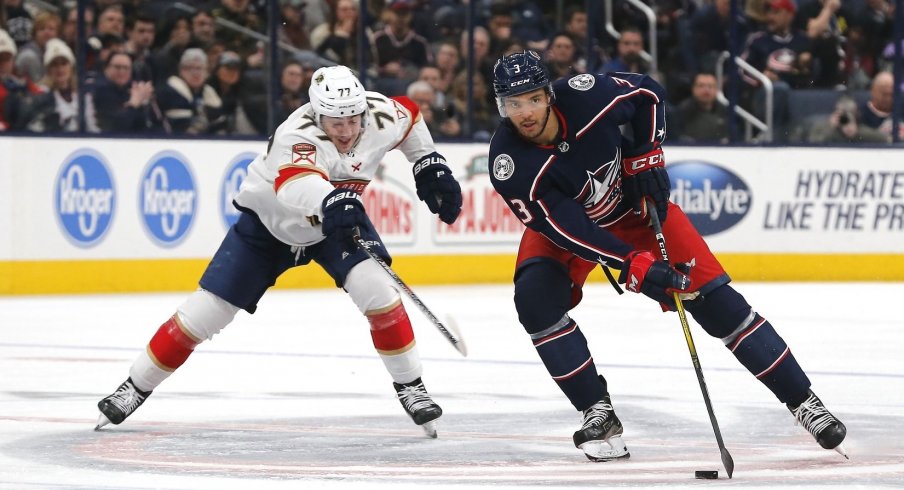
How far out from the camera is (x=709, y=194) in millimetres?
11602

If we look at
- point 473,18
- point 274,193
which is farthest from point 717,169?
point 274,193

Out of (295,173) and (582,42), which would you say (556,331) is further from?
(582,42)

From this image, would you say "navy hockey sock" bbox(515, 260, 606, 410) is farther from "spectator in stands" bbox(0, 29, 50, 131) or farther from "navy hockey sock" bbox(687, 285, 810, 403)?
"spectator in stands" bbox(0, 29, 50, 131)

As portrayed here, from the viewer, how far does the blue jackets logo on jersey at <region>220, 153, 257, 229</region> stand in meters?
10.5

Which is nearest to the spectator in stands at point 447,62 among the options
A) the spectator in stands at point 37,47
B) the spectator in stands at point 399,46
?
the spectator in stands at point 399,46

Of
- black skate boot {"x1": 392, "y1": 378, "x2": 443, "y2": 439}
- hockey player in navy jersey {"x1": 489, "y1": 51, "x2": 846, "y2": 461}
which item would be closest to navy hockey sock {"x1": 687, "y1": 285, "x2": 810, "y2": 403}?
hockey player in navy jersey {"x1": 489, "y1": 51, "x2": 846, "y2": 461}

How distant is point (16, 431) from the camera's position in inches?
203

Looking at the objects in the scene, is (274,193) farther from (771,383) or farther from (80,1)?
(80,1)

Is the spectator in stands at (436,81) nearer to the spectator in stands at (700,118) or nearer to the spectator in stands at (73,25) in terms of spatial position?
the spectator in stands at (700,118)

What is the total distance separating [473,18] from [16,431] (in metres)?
6.87

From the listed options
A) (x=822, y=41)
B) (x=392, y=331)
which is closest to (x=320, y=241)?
(x=392, y=331)

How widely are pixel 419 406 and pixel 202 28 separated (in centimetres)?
588

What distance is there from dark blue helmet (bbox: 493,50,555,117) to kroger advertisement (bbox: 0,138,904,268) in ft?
19.4

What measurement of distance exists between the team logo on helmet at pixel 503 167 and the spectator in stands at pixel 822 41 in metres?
7.88
